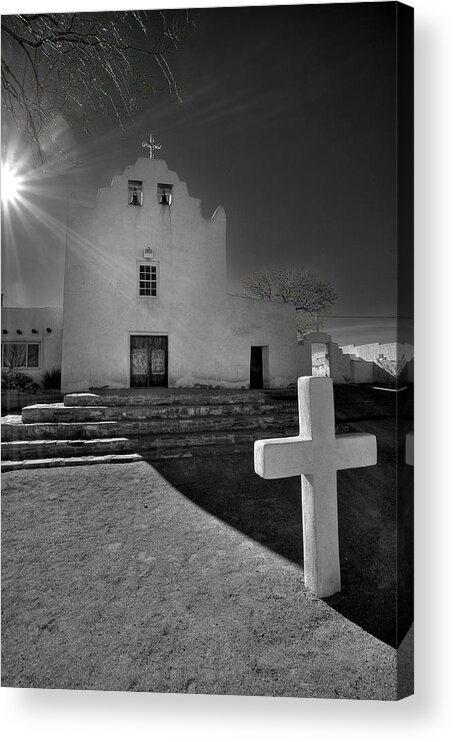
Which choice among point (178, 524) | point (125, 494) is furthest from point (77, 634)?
point (125, 494)

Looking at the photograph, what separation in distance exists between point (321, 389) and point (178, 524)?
4.41 feet

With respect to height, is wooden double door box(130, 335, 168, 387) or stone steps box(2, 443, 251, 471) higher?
wooden double door box(130, 335, 168, 387)

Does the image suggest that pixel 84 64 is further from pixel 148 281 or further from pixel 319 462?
pixel 319 462

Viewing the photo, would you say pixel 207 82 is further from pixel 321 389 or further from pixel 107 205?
pixel 321 389

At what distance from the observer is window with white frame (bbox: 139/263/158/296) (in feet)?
12.5

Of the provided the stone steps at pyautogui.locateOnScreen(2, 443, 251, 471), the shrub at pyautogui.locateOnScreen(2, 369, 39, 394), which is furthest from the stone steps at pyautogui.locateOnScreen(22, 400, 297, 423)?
the shrub at pyautogui.locateOnScreen(2, 369, 39, 394)

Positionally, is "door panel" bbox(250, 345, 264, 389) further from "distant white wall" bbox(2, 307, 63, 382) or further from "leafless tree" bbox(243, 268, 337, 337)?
"distant white wall" bbox(2, 307, 63, 382)

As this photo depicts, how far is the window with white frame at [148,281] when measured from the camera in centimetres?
382

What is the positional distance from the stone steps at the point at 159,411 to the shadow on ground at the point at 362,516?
0.84m

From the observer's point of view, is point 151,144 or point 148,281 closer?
point 151,144

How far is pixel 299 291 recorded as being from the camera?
278cm

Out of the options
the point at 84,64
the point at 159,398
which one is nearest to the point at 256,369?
the point at 159,398

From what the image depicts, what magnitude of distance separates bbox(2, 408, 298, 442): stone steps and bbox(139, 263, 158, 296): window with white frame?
138 cm

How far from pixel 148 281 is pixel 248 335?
1.69 meters
